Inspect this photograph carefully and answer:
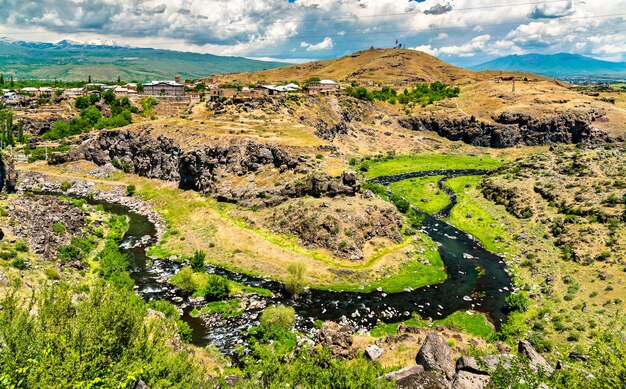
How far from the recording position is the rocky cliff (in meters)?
84.6

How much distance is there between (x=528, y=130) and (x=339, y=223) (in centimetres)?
13798

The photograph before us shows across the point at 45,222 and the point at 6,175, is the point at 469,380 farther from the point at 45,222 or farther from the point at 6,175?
the point at 6,175

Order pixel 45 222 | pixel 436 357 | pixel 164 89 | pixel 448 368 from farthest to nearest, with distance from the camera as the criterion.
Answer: pixel 164 89
pixel 45 222
pixel 436 357
pixel 448 368

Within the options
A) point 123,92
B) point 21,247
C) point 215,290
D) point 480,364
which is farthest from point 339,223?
point 123,92

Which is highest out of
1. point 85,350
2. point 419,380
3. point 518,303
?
point 85,350

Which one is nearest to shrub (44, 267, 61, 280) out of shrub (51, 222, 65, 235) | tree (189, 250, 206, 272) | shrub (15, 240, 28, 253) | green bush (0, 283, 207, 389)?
shrub (15, 240, 28, 253)

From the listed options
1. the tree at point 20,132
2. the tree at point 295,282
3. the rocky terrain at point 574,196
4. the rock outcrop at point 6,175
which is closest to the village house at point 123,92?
the tree at point 20,132

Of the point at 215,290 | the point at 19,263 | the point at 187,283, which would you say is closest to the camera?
the point at 19,263

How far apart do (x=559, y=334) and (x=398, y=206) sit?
49164 millimetres

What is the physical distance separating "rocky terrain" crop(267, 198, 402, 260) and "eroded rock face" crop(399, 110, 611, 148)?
11788cm

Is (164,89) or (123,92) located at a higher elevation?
(164,89)

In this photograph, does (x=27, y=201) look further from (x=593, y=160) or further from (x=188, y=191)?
(x=593, y=160)

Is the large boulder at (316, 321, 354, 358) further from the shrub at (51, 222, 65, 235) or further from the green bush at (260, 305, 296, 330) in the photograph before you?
the shrub at (51, 222, 65, 235)

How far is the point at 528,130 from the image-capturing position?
172250mm
